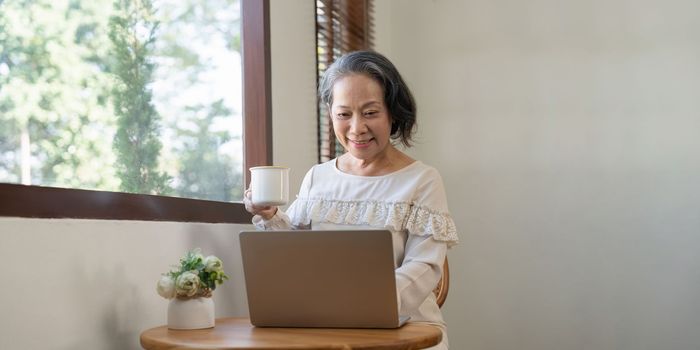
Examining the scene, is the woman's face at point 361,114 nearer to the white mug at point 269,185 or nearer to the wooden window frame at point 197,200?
the white mug at point 269,185

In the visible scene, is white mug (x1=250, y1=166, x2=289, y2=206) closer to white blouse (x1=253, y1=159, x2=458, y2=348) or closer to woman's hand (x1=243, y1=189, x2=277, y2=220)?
woman's hand (x1=243, y1=189, x2=277, y2=220)

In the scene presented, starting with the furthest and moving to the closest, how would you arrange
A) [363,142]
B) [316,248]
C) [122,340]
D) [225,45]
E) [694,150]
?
[694,150]
[225,45]
[363,142]
[122,340]
[316,248]

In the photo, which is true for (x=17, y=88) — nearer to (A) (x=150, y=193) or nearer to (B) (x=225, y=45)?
(A) (x=150, y=193)

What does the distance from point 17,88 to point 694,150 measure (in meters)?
2.64

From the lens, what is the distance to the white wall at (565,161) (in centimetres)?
324

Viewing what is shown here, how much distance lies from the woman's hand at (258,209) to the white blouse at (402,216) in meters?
0.04

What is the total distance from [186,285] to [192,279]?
0.05 feet

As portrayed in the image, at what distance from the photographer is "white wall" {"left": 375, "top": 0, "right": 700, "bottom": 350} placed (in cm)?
324

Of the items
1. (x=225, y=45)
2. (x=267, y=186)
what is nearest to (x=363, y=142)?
(x=267, y=186)

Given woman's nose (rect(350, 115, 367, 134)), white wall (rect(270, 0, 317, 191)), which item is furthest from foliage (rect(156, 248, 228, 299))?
white wall (rect(270, 0, 317, 191))

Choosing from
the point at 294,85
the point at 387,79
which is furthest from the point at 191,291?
the point at 294,85

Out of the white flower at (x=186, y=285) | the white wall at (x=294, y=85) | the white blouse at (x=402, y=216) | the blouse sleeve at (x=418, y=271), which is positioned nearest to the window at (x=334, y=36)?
the white wall at (x=294, y=85)

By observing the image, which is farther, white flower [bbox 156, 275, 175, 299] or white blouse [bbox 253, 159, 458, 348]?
white blouse [bbox 253, 159, 458, 348]

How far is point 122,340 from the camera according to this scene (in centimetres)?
160
